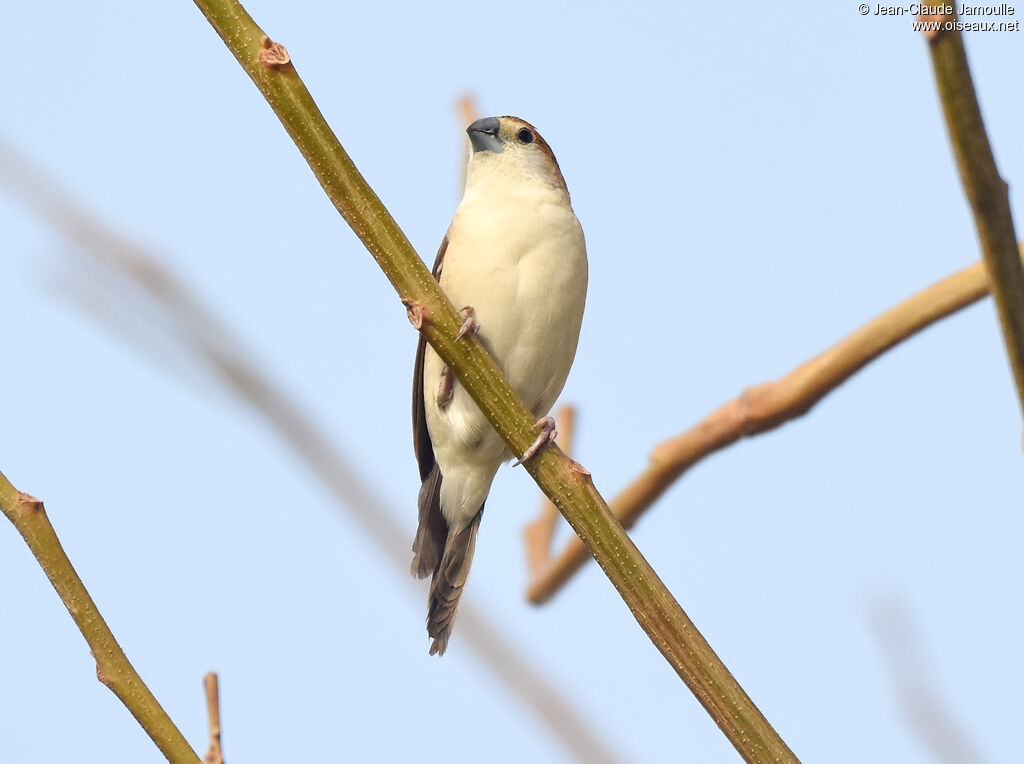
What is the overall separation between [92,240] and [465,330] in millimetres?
982

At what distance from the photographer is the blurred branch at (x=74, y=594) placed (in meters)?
1.99

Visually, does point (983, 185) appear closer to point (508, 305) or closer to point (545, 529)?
point (545, 529)

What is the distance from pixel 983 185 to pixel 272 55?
1.32m

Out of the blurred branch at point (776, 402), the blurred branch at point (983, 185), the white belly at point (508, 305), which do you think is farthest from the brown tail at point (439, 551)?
the blurred branch at point (983, 185)

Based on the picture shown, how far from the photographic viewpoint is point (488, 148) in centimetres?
529

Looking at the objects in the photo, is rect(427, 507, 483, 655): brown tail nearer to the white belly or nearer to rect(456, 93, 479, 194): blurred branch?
the white belly

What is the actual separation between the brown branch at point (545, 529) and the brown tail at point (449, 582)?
552 millimetres

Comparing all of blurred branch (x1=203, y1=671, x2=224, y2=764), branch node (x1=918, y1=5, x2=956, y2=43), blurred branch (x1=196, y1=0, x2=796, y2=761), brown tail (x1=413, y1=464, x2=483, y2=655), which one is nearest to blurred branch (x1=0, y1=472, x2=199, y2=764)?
blurred branch (x1=203, y1=671, x2=224, y2=764)

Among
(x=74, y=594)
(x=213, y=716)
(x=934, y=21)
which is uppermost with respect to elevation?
(x=934, y=21)

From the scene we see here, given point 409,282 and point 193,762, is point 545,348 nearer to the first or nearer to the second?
point 409,282

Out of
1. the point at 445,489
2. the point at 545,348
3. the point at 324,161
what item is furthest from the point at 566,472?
the point at 445,489

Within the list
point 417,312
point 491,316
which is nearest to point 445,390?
point 491,316

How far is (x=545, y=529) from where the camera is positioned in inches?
156

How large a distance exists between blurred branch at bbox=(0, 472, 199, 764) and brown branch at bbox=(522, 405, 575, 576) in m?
1.86
